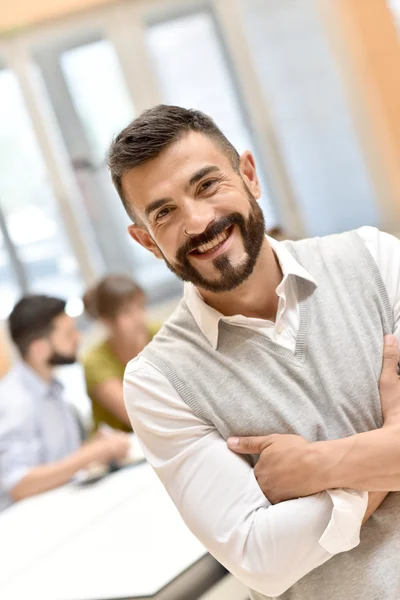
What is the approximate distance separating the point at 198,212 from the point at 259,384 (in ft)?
0.90

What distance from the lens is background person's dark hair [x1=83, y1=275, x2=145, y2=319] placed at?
3553mm

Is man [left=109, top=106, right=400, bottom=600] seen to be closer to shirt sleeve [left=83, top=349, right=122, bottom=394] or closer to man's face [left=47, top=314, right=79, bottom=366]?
man's face [left=47, top=314, right=79, bottom=366]

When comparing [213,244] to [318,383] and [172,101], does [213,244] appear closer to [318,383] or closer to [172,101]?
[318,383]

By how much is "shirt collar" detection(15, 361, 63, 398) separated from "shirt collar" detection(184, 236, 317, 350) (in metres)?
2.03

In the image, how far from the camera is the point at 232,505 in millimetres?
1173

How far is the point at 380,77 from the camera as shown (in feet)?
15.9

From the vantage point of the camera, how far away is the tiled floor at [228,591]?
176 centimetres

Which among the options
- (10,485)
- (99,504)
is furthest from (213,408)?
(10,485)

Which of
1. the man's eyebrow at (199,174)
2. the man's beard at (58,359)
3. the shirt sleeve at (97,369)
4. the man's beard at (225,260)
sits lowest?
the shirt sleeve at (97,369)

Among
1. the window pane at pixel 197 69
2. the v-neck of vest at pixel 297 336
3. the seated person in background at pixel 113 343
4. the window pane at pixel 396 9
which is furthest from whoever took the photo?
the window pane at pixel 197 69

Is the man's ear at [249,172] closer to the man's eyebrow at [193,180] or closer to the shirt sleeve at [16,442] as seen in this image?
the man's eyebrow at [193,180]

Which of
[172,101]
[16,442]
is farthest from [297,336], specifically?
[172,101]

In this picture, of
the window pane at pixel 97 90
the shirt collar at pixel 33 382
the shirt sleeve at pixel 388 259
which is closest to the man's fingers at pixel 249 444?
the shirt sleeve at pixel 388 259

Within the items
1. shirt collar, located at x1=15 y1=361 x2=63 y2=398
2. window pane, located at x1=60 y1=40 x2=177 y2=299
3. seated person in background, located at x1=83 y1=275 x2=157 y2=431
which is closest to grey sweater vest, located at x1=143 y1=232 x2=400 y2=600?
shirt collar, located at x1=15 y1=361 x2=63 y2=398
